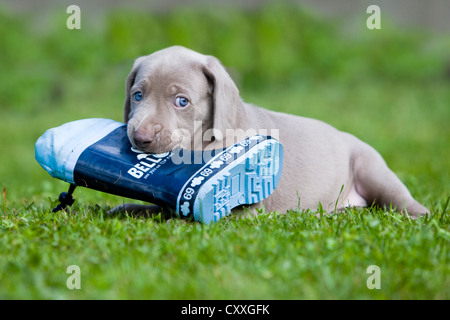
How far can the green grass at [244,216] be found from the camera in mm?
2416

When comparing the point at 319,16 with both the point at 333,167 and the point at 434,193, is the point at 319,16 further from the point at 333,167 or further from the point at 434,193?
the point at 333,167

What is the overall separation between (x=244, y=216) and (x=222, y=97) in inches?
33.3

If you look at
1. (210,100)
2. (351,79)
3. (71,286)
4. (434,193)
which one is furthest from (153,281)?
(351,79)

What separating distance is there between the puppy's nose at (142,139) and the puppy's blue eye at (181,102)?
0.38m

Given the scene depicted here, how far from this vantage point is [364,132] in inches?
348

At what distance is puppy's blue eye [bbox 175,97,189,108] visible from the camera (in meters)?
3.64

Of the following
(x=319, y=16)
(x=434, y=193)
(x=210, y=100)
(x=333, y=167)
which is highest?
(x=319, y=16)

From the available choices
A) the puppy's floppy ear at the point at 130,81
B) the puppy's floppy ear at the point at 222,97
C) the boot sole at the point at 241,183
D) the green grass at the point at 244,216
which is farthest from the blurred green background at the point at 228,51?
the boot sole at the point at 241,183

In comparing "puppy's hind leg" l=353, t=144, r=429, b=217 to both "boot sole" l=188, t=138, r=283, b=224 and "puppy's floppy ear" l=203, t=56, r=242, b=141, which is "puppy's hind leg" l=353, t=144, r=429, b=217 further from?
"puppy's floppy ear" l=203, t=56, r=242, b=141

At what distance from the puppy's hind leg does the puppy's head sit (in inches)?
50.9

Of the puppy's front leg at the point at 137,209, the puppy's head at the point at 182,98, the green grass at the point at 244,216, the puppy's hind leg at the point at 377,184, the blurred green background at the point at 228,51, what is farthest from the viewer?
the blurred green background at the point at 228,51

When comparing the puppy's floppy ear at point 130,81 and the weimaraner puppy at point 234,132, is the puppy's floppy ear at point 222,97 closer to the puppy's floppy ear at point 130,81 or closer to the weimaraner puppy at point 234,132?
the weimaraner puppy at point 234,132

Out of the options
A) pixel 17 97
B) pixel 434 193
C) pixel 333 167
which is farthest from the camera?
pixel 17 97
